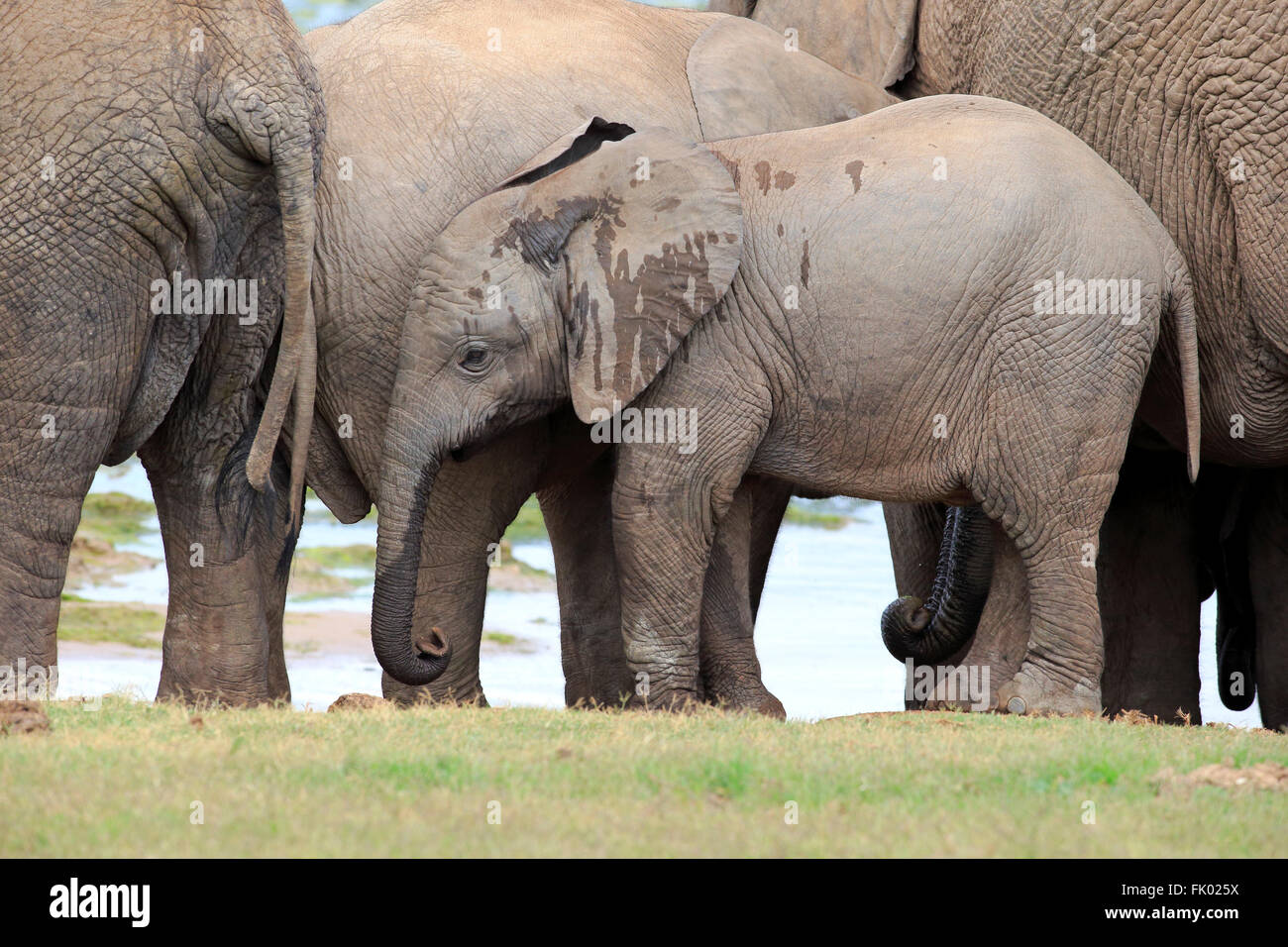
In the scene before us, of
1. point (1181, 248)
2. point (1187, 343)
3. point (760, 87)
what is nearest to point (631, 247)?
point (760, 87)

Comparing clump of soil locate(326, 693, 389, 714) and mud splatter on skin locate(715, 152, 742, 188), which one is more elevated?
mud splatter on skin locate(715, 152, 742, 188)

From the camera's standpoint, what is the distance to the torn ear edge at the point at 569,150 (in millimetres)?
8125

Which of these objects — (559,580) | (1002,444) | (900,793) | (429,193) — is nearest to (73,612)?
(559,580)

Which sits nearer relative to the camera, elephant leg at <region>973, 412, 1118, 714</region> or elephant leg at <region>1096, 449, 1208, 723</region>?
elephant leg at <region>973, 412, 1118, 714</region>

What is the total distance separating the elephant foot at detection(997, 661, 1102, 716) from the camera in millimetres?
8047

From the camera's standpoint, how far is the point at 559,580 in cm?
932

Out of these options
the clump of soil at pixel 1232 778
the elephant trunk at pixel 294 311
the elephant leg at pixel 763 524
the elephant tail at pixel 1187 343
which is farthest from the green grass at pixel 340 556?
the clump of soil at pixel 1232 778

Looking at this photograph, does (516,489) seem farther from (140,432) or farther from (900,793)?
(900,793)

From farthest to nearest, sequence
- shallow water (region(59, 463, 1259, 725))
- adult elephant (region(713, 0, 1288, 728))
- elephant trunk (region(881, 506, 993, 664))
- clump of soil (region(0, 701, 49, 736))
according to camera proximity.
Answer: shallow water (region(59, 463, 1259, 725)), elephant trunk (region(881, 506, 993, 664)), adult elephant (region(713, 0, 1288, 728)), clump of soil (region(0, 701, 49, 736))

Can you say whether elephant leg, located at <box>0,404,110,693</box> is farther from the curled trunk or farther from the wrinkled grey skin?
the curled trunk

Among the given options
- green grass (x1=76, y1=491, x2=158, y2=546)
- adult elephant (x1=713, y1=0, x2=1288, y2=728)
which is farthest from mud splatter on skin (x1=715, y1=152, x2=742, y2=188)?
green grass (x1=76, y1=491, x2=158, y2=546)

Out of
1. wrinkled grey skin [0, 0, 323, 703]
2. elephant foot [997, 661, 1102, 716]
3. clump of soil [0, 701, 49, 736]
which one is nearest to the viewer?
clump of soil [0, 701, 49, 736]

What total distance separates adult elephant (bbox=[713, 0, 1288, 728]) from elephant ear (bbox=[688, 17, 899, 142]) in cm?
71

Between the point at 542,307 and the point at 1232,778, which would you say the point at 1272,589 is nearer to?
the point at 542,307
